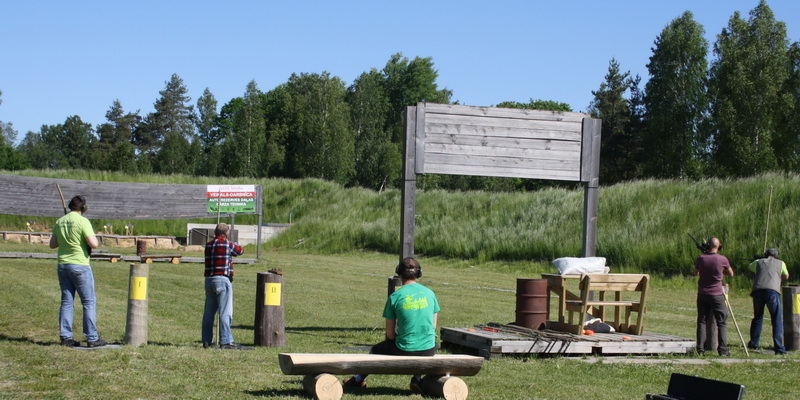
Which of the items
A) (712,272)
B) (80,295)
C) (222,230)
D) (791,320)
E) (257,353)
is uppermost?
(222,230)

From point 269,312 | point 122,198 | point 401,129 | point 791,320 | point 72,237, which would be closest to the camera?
point 72,237

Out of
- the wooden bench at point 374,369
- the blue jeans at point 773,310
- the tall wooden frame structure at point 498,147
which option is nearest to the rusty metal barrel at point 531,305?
the tall wooden frame structure at point 498,147

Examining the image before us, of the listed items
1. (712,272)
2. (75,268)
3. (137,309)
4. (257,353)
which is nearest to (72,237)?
(75,268)

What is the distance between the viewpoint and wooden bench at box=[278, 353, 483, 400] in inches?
364

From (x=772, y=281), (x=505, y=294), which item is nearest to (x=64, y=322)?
(x=772, y=281)

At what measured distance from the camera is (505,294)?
26.3 m

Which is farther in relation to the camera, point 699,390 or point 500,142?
point 500,142

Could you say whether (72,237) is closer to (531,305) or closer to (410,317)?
(410,317)

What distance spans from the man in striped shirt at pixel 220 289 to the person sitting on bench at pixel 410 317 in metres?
3.85

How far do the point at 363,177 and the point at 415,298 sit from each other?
8141 cm

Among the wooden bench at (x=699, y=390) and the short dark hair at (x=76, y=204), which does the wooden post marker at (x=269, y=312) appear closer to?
the short dark hair at (x=76, y=204)

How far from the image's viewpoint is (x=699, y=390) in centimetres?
726

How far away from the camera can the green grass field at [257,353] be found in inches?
395

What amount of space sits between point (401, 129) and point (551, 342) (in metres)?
82.1
